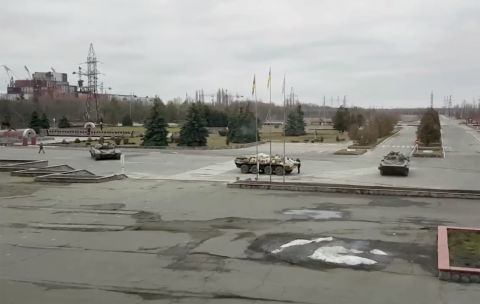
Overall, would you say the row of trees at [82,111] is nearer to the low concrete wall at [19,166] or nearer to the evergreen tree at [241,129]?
the evergreen tree at [241,129]

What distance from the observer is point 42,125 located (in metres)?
84.6

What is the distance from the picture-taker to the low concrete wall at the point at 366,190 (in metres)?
20.3

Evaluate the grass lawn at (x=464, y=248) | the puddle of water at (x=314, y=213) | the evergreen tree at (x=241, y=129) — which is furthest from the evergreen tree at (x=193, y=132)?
the grass lawn at (x=464, y=248)

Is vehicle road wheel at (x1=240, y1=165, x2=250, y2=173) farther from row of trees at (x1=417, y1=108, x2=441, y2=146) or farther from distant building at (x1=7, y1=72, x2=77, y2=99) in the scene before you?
distant building at (x1=7, y1=72, x2=77, y2=99)

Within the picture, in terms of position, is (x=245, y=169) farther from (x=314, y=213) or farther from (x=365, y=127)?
(x=365, y=127)

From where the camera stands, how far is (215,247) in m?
11.9

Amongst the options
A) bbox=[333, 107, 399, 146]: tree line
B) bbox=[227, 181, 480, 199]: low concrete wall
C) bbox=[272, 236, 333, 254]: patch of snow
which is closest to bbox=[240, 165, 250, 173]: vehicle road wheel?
bbox=[227, 181, 480, 199]: low concrete wall

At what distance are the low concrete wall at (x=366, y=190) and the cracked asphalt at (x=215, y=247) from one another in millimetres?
891

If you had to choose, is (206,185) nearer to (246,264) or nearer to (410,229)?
(410,229)

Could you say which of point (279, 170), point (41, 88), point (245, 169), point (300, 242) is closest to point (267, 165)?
point (279, 170)

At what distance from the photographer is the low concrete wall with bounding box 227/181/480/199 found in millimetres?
20312

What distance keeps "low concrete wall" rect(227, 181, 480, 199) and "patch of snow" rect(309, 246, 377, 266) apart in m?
9.77

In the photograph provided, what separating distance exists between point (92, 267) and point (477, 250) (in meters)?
7.63

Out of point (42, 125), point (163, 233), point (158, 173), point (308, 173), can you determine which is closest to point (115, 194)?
point (163, 233)
